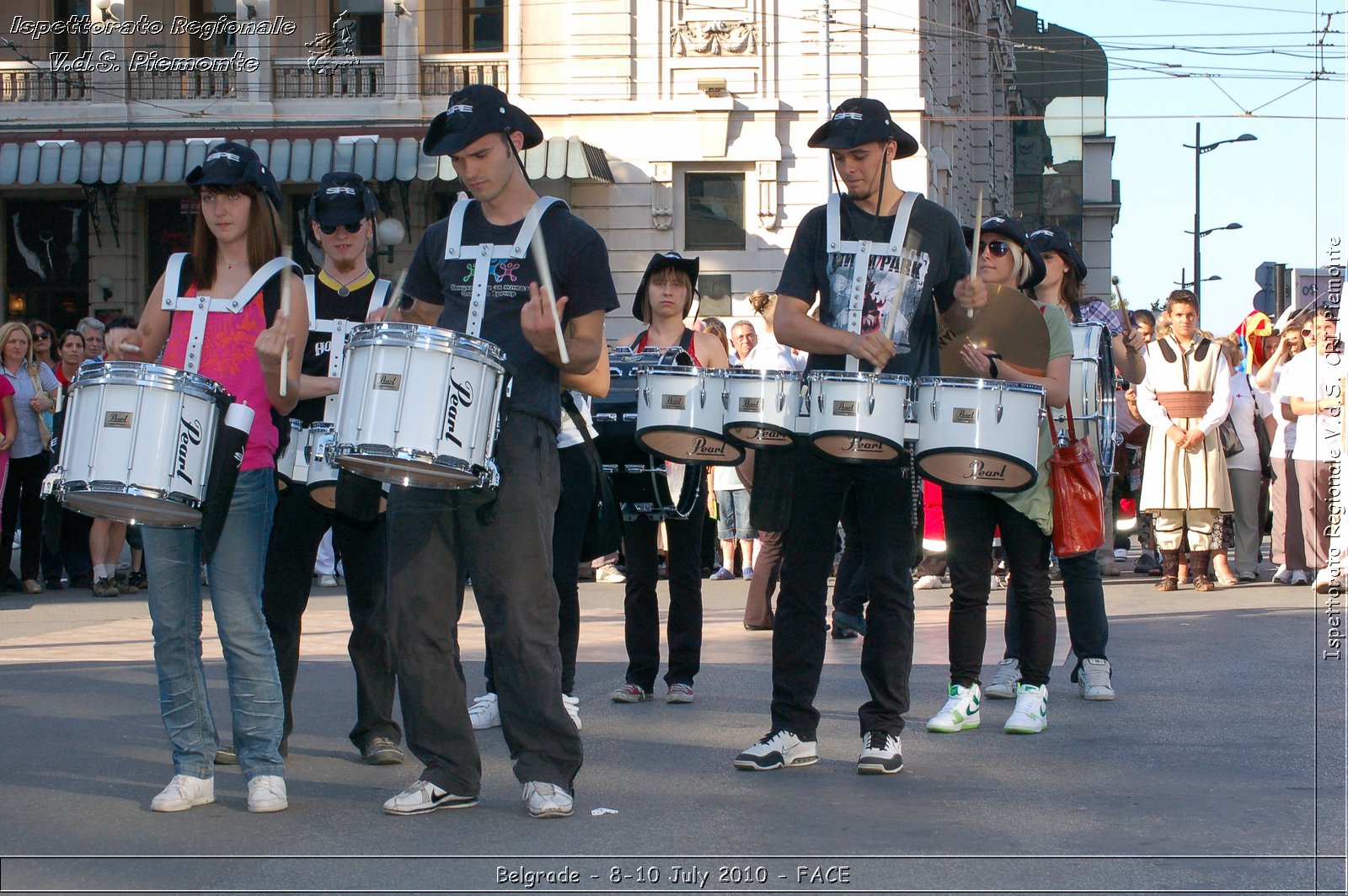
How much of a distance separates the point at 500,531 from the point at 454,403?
537 mm

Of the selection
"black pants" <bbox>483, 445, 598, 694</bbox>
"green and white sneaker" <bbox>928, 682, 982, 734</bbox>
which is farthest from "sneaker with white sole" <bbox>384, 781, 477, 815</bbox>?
"green and white sneaker" <bbox>928, 682, 982, 734</bbox>

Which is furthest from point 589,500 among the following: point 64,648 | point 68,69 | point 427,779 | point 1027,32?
point 1027,32

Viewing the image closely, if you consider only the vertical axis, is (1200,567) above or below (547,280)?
below

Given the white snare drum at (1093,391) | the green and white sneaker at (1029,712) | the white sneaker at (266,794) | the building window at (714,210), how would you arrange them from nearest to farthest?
the white sneaker at (266,794) → the green and white sneaker at (1029,712) → the white snare drum at (1093,391) → the building window at (714,210)

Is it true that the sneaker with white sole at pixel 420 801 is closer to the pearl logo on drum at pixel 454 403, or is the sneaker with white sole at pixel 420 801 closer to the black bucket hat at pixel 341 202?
the pearl logo on drum at pixel 454 403

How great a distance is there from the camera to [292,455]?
602cm

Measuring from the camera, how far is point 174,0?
30641 millimetres

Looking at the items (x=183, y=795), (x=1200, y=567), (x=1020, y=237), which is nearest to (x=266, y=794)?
(x=183, y=795)

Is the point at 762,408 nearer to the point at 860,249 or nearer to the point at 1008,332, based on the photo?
the point at 860,249

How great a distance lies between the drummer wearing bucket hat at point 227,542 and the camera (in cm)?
558

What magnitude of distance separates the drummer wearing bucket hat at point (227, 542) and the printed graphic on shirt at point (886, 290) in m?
1.93

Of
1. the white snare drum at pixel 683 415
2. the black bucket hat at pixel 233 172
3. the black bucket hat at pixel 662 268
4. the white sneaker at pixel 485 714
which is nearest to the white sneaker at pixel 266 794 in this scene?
the white sneaker at pixel 485 714

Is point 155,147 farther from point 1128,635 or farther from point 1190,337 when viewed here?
point 1128,635

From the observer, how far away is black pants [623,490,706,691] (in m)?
8.03
